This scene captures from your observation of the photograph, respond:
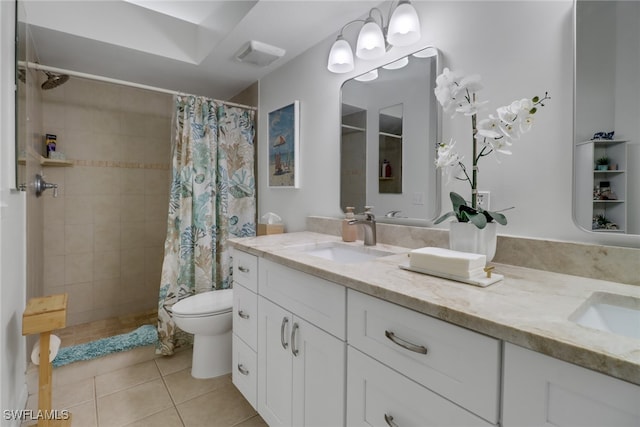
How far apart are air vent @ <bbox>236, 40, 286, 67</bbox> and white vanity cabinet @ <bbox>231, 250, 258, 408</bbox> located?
1.32 meters

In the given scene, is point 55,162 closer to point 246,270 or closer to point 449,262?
point 246,270

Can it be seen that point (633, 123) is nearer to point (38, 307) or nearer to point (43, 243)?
point (38, 307)

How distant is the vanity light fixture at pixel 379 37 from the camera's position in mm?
1373

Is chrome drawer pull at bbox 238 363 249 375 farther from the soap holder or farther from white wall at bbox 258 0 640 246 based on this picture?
white wall at bbox 258 0 640 246

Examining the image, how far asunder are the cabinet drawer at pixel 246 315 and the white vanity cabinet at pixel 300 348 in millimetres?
54

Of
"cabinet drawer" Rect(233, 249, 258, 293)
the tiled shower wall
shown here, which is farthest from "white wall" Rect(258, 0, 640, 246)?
the tiled shower wall

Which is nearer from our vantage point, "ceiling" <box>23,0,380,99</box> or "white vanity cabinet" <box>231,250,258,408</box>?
"white vanity cabinet" <box>231,250,258,408</box>

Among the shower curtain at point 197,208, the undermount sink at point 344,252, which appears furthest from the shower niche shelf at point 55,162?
the undermount sink at point 344,252

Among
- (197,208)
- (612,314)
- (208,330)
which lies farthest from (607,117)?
(197,208)

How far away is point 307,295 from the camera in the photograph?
1.15 meters

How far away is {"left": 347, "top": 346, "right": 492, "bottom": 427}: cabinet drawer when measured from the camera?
0.71 metres

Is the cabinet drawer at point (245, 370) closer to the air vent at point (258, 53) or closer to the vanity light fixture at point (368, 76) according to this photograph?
the vanity light fixture at point (368, 76)

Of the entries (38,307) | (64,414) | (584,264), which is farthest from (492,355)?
(64,414)

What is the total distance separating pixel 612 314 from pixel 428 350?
0.50 m
